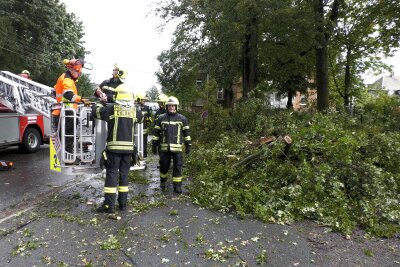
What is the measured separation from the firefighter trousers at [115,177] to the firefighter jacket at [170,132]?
1.13 meters

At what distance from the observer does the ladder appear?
32.0 ft

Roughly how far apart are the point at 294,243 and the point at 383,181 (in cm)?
270

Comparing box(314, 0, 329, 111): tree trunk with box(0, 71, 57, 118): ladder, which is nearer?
box(0, 71, 57, 118): ladder

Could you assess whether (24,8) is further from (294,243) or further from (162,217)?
(294,243)

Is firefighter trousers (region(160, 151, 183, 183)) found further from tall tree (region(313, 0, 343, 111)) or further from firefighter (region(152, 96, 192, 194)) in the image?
tall tree (region(313, 0, 343, 111))

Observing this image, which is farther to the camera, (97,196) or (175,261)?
(97,196)

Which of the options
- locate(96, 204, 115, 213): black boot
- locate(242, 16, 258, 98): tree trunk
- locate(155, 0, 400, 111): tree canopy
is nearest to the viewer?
locate(96, 204, 115, 213): black boot

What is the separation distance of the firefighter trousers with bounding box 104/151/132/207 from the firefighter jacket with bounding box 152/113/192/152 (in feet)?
3.72

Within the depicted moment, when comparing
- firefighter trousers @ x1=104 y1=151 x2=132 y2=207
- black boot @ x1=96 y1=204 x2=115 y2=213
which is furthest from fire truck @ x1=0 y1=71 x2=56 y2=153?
black boot @ x1=96 y1=204 x2=115 y2=213

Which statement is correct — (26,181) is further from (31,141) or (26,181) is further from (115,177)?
(31,141)

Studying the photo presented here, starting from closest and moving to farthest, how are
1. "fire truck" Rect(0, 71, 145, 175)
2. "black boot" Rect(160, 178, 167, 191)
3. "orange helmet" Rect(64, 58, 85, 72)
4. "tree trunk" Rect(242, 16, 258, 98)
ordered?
"fire truck" Rect(0, 71, 145, 175)
"orange helmet" Rect(64, 58, 85, 72)
"black boot" Rect(160, 178, 167, 191)
"tree trunk" Rect(242, 16, 258, 98)

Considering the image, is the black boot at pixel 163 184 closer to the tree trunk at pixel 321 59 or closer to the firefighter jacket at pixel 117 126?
the firefighter jacket at pixel 117 126

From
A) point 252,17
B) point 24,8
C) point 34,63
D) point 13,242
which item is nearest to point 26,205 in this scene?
point 13,242

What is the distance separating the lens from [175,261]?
393cm
